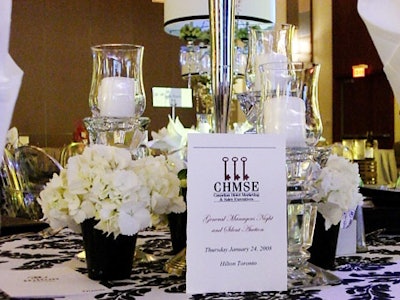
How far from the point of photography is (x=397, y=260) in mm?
1064

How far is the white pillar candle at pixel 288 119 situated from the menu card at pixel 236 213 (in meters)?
0.04

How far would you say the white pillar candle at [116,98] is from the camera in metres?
1.05

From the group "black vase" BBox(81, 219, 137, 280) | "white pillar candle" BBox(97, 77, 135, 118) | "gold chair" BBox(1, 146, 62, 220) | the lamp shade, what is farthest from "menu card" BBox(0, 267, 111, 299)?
the lamp shade

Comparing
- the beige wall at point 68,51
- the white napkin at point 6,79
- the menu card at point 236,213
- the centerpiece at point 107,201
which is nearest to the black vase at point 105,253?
the centerpiece at point 107,201

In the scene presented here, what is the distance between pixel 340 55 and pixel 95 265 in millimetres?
8388

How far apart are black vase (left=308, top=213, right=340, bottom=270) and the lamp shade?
0.73m

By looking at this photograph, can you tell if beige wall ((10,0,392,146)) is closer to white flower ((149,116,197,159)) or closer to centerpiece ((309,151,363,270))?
white flower ((149,116,197,159))

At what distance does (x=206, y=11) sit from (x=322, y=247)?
2.58ft

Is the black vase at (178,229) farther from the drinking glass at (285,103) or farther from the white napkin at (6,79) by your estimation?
the white napkin at (6,79)

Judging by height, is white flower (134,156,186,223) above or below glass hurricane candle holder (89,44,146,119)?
below

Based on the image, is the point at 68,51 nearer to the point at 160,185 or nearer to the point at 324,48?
the point at 324,48

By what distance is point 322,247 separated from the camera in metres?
1.00

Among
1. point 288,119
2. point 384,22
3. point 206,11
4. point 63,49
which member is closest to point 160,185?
point 288,119

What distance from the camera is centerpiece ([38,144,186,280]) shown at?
84 centimetres
